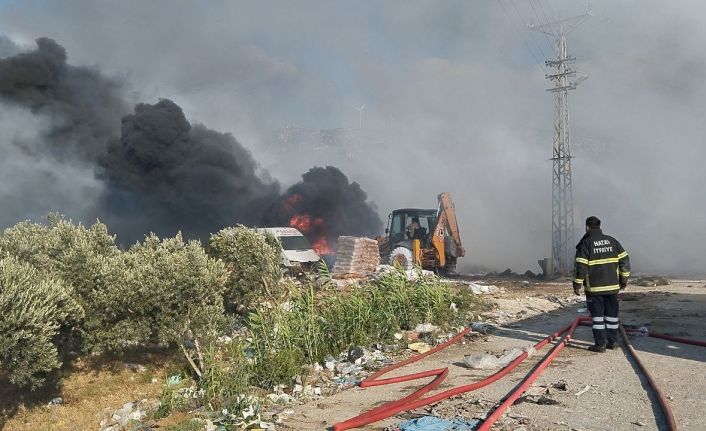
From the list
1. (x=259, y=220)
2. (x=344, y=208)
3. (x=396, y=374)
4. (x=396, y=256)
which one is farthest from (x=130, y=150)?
(x=396, y=374)

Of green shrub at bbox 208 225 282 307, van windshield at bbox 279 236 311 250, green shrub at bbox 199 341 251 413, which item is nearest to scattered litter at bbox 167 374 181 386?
green shrub at bbox 199 341 251 413

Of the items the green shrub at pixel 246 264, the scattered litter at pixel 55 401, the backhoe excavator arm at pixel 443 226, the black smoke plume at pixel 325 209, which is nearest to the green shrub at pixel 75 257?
the scattered litter at pixel 55 401

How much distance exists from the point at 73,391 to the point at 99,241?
3946 mm

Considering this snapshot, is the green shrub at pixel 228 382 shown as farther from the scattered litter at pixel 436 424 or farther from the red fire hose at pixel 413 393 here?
the scattered litter at pixel 436 424

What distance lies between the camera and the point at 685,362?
738 cm

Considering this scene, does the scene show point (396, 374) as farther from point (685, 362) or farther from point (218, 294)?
point (218, 294)

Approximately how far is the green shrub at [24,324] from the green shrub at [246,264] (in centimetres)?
489

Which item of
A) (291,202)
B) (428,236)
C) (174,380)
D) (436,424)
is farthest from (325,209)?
(436,424)

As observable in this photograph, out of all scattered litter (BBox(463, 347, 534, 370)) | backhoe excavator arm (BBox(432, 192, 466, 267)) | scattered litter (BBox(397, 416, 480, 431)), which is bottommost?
scattered litter (BBox(397, 416, 480, 431))

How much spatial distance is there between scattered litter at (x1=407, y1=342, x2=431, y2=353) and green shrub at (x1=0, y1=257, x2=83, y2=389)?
18.8 ft

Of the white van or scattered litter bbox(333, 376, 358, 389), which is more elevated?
the white van

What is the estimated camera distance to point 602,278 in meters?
8.12

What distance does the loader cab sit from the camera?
76.6 feet

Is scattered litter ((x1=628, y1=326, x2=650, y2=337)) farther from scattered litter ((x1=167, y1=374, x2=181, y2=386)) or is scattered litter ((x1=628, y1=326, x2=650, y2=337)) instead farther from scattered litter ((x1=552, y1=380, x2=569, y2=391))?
scattered litter ((x1=167, y1=374, x2=181, y2=386))
